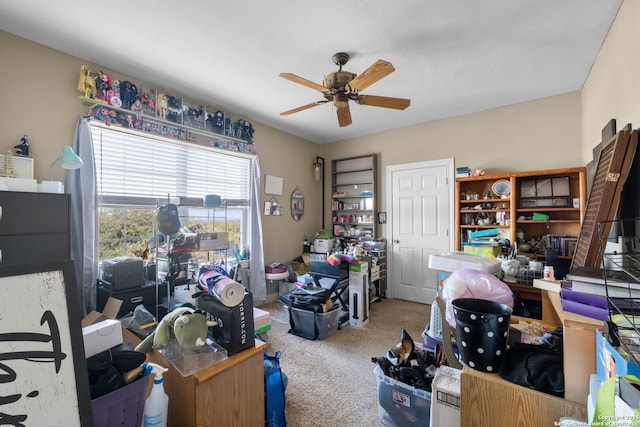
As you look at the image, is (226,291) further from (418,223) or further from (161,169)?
(418,223)

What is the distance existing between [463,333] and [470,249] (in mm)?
2376

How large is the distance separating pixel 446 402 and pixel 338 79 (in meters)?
2.17

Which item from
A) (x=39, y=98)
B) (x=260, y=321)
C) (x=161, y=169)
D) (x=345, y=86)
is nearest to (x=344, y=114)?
(x=345, y=86)

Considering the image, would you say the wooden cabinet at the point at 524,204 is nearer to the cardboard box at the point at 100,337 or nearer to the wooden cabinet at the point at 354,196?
the wooden cabinet at the point at 354,196

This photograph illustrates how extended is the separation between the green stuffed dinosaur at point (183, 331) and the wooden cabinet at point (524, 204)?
3.36 meters

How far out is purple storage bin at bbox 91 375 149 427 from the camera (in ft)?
2.45

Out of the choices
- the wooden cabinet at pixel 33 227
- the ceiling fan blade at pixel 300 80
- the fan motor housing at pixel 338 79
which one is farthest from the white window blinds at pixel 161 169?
the fan motor housing at pixel 338 79

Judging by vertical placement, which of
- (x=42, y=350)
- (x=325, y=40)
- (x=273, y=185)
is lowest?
(x=42, y=350)

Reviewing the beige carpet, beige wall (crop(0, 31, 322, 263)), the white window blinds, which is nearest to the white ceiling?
beige wall (crop(0, 31, 322, 263))

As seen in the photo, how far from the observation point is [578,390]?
86cm

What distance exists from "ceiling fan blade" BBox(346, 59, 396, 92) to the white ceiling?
31cm

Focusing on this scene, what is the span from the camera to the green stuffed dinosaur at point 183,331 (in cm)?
105

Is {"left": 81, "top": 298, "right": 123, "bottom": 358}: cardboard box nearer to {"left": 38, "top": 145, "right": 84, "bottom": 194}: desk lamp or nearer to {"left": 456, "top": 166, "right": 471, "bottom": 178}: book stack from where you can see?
{"left": 38, "top": 145, "right": 84, "bottom": 194}: desk lamp

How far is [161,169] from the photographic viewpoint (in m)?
2.99
